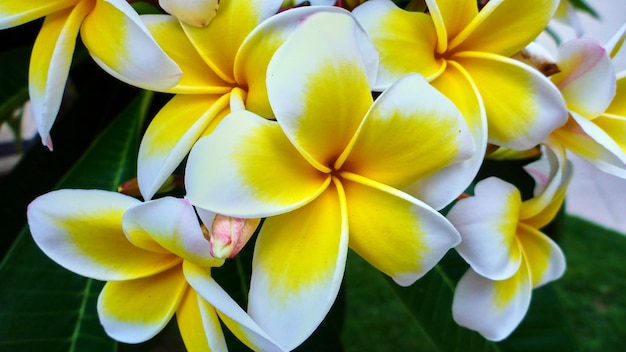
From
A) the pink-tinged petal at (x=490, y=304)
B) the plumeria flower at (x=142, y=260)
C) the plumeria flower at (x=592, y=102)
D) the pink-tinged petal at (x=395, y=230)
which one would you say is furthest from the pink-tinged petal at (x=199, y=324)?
the plumeria flower at (x=592, y=102)

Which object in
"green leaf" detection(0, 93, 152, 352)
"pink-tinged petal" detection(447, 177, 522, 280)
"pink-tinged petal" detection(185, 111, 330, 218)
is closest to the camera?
"pink-tinged petal" detection(185, 111, 330, 218)

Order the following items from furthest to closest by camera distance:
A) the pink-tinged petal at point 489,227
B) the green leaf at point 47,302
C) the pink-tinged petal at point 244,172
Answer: the green leaf at point 47,302, the pink-tinged petal at point 489,227, the pink-tinged petal at point 244,172

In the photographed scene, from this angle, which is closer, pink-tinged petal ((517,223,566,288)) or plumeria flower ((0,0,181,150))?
plumeria flower ((0,0,181,150))

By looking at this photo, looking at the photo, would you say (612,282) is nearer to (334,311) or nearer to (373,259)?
(334,311)

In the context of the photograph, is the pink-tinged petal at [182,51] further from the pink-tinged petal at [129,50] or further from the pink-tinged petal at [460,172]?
the pink-tinged petal at [460,172]

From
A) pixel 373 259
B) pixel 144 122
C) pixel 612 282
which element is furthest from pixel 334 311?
pixel 612 282

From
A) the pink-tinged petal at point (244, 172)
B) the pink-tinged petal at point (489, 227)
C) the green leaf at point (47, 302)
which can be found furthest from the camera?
the green leaf at point (47, 302)

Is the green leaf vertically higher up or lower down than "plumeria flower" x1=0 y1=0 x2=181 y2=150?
lower down

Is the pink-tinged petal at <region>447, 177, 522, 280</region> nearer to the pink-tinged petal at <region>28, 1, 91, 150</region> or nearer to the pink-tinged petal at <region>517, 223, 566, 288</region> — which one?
the pink-tinged petal at <region>517, 223, 566, 288</region>

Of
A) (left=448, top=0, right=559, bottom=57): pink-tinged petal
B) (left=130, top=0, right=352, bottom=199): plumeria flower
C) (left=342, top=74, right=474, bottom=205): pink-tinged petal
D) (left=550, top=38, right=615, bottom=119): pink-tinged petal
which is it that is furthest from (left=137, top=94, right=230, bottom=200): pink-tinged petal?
(left=550, top=38, right=615, bottom=119): pink-tinged petal
